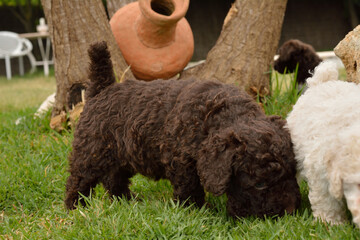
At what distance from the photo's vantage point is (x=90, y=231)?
2.67m

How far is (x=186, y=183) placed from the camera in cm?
292

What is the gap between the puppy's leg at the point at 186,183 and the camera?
9.48 ft

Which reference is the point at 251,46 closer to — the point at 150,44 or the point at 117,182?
the point at 150,44

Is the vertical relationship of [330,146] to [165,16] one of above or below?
below

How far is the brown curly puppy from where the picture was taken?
2.64 metres

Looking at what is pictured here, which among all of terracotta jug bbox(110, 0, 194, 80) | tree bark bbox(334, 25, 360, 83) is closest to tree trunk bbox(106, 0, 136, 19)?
terracotta jug bbox(110, 0, 194, 80)

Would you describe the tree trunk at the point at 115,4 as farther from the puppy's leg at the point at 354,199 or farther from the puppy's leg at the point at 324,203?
the puppy's leg at the point at 354,199

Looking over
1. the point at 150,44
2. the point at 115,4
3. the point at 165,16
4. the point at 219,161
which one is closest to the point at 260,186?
the point at 219,161

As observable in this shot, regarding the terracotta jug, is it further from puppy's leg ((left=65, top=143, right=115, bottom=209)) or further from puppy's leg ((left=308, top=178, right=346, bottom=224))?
puppy's leg ((left=308, top=178, right=346, bottom=224))

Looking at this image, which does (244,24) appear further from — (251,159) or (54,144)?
(251,159)

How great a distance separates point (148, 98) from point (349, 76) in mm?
1775

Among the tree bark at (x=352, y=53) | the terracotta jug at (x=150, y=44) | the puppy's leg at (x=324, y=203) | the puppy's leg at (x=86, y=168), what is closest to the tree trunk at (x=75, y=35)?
the terracotta jug at (x=150, y=44)

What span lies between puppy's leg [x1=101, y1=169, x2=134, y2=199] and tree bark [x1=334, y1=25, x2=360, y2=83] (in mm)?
1982

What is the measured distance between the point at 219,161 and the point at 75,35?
319 centimetres
